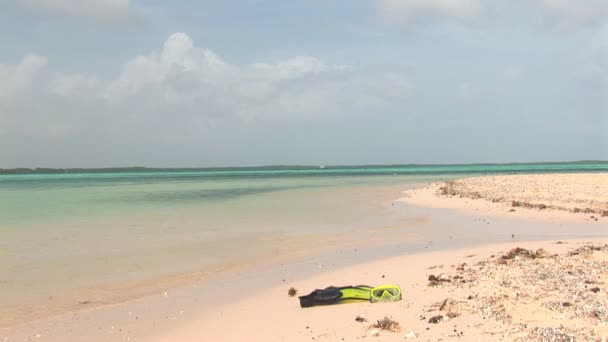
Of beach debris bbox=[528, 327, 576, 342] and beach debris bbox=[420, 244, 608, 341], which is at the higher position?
beach debris bbox=[528, 327, 576, 342]

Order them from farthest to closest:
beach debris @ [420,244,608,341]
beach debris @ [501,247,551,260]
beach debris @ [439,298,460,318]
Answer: beach debris @ [501,247,551,260], beach debris @ [439,298,460,318], beach debris @ [420,244,608,341]

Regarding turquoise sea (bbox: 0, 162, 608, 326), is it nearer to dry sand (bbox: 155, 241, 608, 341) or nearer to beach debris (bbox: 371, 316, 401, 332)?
dry sand (bbox: 155, 241, 608, 341)

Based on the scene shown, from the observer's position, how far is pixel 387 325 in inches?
281

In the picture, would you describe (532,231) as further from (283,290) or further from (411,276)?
(283,290)

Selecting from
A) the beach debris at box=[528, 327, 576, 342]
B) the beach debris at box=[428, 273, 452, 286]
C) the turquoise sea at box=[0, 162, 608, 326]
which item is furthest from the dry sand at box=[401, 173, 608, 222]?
the beach debris at box=[528, 327, 576, 342]

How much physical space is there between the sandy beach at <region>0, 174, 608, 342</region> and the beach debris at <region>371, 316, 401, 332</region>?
0.07ft

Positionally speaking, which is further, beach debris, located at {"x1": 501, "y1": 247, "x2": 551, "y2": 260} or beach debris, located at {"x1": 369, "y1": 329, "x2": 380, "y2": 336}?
beach debris, located at {"x1": 501, "y1": 247, "x2": 551, "y2": 260}

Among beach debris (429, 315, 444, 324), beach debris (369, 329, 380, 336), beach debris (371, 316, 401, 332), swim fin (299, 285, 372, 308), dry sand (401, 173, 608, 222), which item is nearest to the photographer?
beach debris (369, 329, 380, 336)

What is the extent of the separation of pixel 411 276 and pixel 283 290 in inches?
105

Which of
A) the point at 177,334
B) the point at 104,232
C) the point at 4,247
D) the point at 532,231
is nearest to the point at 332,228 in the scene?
the point at 532,231

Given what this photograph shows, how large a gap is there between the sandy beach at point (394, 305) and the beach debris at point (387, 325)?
21 mm

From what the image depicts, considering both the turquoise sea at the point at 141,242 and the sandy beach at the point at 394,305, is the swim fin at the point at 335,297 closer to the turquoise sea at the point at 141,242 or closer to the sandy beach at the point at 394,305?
→ the sandy beach at the point at 394,305

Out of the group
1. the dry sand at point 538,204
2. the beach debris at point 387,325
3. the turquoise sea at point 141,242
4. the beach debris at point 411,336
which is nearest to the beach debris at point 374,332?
the beach debris at point 387,325

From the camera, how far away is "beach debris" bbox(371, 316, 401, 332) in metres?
7.07
